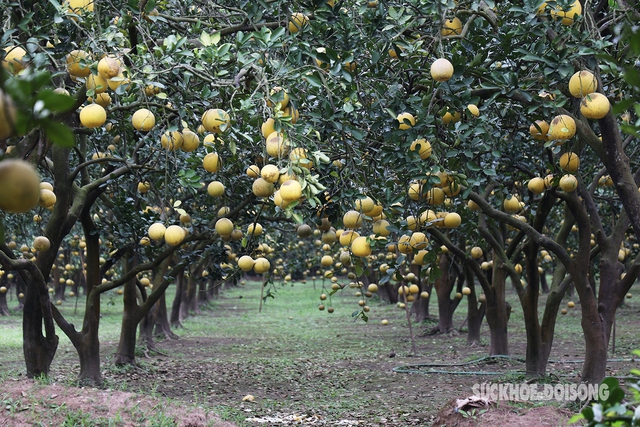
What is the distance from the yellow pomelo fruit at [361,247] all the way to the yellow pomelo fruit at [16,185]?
8.79ft

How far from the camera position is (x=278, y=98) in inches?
128

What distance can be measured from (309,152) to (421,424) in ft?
13.6

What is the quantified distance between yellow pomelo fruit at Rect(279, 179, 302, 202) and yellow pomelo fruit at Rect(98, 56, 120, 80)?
3.90 feet

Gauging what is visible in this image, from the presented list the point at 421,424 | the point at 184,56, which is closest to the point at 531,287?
the point at 421,424

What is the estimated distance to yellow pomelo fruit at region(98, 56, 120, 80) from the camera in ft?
11.0

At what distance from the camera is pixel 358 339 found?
15.6m

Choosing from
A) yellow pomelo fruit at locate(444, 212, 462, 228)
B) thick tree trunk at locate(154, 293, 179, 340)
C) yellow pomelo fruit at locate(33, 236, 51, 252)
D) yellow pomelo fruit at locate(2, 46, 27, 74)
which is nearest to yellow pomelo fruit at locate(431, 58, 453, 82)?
yellow pomelo fruit at locate(444, 212, 462, 228)

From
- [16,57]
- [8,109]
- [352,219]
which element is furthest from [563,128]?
[8,109]

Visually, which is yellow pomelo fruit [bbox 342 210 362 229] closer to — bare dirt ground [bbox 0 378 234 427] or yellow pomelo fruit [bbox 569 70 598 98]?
yellow pomelo fruit [bbox 569 70 598 98]

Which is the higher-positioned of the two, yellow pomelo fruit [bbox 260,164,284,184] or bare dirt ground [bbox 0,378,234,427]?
yellow pomelo fruit [bbox 260,164,284,184]

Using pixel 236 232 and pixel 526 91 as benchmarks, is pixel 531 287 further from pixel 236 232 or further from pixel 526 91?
pixel 526 91

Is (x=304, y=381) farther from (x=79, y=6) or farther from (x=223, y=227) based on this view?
(x=79, y=6)

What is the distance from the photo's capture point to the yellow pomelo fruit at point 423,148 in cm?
395

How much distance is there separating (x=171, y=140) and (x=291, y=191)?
116 cm
